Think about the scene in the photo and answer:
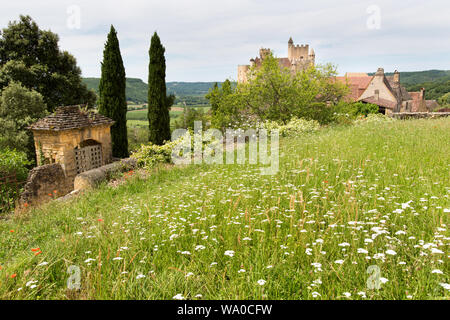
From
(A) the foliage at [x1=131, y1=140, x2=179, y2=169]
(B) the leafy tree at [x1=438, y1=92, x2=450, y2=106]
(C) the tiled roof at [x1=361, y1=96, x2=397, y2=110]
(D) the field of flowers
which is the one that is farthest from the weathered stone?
(B) the leafy tree at [x1=438, y1=92, x2=450, y2=106]

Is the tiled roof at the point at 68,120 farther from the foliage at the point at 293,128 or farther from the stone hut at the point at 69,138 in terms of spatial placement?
the foliage at the point at 293,128

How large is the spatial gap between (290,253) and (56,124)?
15024 millimetres

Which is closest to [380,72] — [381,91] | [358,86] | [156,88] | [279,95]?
[381,91]

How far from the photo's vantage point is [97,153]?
55.5 feet

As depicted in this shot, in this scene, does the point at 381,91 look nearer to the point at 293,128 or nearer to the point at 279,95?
the point at 279,95

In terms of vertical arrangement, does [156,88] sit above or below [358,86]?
below

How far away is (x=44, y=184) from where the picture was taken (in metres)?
13.0

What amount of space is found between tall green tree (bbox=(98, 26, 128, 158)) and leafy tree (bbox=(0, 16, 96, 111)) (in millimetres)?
6967

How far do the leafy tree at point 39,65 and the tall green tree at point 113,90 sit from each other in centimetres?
697

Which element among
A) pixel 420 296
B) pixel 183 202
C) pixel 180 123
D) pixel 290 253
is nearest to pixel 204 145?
pixel 183 202

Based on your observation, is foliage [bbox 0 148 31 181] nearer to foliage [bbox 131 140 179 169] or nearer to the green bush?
the green bush

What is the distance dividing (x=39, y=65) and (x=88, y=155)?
13.7m

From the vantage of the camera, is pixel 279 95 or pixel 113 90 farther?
pixel 113 90

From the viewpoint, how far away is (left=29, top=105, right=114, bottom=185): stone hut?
14789mm
